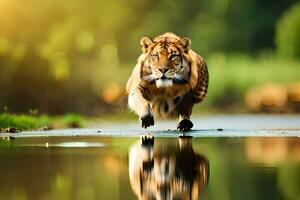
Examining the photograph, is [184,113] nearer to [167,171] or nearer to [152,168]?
[152,168]

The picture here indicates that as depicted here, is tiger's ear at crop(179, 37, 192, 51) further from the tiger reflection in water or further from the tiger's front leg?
the tiger reflection in water

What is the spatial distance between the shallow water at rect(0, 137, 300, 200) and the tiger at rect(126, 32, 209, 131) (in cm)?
82

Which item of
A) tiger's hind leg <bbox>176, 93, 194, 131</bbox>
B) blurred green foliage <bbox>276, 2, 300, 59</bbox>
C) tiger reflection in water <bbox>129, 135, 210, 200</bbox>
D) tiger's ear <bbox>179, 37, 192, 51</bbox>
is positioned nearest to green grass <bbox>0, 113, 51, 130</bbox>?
tiger's hind leg <bbox>176, 93, 194, 131</bbox>

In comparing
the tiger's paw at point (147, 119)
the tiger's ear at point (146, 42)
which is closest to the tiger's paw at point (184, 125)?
the tiger's paw at point (147, 119)

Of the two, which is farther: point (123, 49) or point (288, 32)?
point (288, 32)

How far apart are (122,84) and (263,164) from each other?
158 inches

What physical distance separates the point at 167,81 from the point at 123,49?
5.61 ft

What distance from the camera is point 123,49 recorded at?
30.5 feet

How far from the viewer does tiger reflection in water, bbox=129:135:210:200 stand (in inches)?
158

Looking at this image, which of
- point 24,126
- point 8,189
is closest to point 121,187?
point 8,189

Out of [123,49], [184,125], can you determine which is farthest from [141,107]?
[123,49]

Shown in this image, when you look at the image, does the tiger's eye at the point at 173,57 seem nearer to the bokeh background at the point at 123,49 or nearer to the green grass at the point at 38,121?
the bokeh background at the point at 123,49

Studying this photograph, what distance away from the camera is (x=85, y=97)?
30.6 feet

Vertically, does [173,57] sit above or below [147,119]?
above
